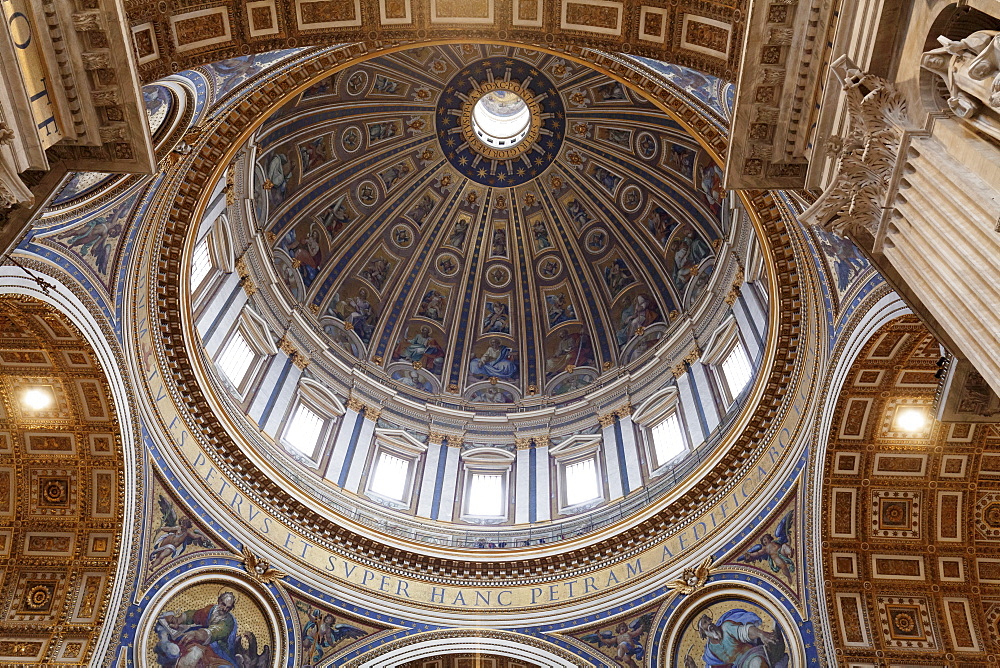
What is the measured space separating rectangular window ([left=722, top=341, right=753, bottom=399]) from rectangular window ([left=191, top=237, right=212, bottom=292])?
1418 centimetres

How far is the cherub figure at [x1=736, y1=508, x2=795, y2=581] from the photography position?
624 inches

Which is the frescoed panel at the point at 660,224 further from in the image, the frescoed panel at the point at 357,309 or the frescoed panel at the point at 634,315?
the frescoed panel at the point at 357,309

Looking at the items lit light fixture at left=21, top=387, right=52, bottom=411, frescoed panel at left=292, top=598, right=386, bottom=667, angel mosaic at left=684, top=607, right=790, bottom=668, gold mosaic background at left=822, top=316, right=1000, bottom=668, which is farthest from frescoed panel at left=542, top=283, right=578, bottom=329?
lit light fixture at left=21, top=387, right=52, bottom=411

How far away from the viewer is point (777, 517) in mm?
16172

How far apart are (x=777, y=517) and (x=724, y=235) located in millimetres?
10613

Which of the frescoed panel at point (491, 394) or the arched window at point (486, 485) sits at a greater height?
the frescoed panel at point (491, 394)

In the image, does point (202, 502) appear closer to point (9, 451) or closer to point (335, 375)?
point (9, 451)

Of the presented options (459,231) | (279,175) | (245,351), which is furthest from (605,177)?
(245,351)

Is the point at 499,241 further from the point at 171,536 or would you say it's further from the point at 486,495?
the point at 171,536

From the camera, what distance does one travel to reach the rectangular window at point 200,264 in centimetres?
1925

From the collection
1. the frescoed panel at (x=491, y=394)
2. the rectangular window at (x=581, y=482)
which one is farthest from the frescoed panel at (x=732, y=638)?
the frescoed panel at (x=491, y=394)

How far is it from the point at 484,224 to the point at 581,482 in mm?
12963

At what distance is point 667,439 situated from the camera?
2223 cm

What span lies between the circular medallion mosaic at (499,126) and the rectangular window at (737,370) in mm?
13567
